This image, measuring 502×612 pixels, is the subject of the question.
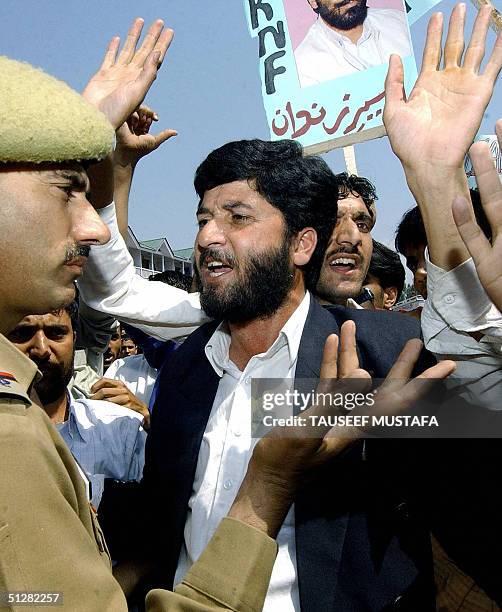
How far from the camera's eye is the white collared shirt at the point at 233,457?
1.84 meters

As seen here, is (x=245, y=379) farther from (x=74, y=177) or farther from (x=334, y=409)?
(x=74, y=177)

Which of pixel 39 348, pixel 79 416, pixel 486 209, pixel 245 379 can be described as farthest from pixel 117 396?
pixel 486 209

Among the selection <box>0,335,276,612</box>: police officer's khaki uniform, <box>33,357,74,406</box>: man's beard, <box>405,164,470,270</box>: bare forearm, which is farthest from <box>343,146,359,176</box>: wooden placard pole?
<box>0,335,276,612</box>: police officer's khaki uniform

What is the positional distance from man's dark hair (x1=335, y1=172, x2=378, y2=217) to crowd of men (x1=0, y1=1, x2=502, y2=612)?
4.05ft

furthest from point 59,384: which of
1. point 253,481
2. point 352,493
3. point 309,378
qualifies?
point 253,481

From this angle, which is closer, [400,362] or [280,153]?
[400,362]

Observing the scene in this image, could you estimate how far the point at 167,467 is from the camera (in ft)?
6.98

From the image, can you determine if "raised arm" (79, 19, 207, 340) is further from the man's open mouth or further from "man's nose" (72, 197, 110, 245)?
"man's nose" (72, 197, 110, 245)

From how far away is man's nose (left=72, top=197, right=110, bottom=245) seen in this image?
4.39 ft

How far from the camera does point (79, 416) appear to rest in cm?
279

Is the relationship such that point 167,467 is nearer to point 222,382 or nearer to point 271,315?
point 222,382

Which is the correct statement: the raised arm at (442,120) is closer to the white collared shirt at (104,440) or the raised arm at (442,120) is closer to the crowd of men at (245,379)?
the crowd of men at (245,379)

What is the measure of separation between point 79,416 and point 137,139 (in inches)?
48.9

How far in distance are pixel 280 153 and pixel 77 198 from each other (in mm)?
1342
